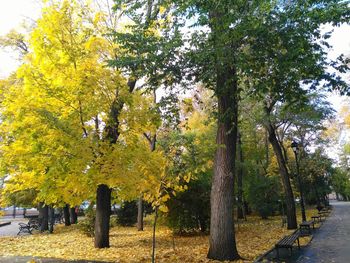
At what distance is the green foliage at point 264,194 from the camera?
2427cm

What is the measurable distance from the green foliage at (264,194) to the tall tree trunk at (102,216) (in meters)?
14.4

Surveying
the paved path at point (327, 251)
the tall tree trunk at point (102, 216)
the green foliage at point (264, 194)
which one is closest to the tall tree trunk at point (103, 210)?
the tall tree trunk at point (102, 216)

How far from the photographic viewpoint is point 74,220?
2756cm

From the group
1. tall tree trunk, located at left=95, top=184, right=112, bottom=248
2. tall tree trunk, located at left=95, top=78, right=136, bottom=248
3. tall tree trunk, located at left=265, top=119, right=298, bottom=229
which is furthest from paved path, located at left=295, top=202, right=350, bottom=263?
tall tree trunk, located at left=95, top=184, right=112, bottom=248

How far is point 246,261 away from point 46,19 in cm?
928

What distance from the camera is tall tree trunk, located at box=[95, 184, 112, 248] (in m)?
12.6

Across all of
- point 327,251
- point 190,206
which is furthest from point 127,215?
point 327,251

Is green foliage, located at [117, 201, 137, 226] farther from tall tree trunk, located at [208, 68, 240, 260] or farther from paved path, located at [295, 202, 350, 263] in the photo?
tall tree trunk, located at [208, 68, 240, 260]

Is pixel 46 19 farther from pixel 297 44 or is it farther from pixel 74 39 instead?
pixel 297 44

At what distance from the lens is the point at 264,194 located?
2456cm

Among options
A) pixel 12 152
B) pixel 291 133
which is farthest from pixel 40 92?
pixel 291 133

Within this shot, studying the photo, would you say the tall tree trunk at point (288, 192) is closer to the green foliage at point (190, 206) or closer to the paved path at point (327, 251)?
the paved path at point (327, 251)

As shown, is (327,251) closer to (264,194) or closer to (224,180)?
(224,180)

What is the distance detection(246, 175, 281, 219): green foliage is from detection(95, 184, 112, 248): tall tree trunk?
1436 cm
